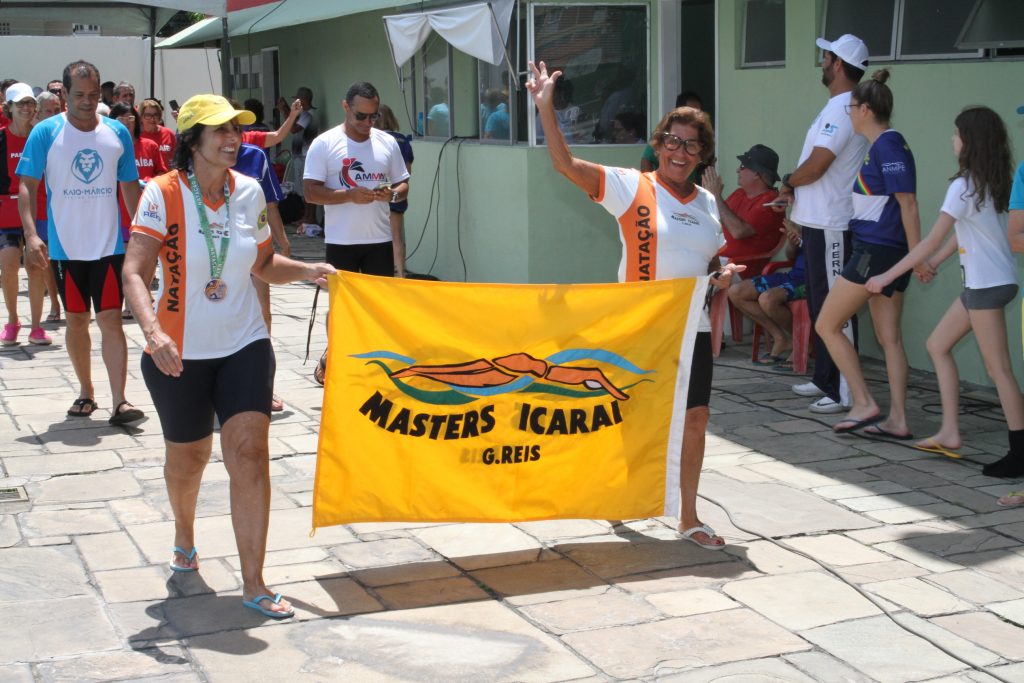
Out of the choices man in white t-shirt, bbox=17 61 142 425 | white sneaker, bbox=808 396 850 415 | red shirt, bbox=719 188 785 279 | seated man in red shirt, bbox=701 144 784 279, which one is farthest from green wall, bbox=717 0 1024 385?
man in white t-shirt, bbox=17 61 142 425

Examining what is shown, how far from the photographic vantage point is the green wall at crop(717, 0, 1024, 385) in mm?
8469

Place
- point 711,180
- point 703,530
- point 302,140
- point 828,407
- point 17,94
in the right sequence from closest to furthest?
point 703,530 → point 828,407 → point 711,180 → point 17,94 → point 302,140

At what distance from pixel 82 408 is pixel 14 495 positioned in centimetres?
183

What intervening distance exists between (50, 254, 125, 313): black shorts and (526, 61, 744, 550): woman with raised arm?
3.59 meters

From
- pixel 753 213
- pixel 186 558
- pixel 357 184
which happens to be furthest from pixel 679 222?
pixel 753 213

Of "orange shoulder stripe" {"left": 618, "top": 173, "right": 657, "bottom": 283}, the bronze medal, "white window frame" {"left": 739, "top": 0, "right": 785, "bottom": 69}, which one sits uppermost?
"white window frame" {"left": 739, "top": 0, "right": 785, "bottom": 69}

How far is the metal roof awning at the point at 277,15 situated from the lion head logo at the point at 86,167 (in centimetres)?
521

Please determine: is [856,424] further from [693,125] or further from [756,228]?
[693,125]

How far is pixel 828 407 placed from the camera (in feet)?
27.1

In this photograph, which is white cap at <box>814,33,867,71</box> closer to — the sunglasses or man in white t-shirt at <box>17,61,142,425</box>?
the sunglasses

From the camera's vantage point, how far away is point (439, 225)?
13844 millimetres

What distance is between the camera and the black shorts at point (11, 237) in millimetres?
10750

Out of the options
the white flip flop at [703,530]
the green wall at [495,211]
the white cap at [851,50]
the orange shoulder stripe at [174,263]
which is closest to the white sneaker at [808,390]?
the white cap at [851,50]

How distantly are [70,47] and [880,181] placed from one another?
23.3 meters
